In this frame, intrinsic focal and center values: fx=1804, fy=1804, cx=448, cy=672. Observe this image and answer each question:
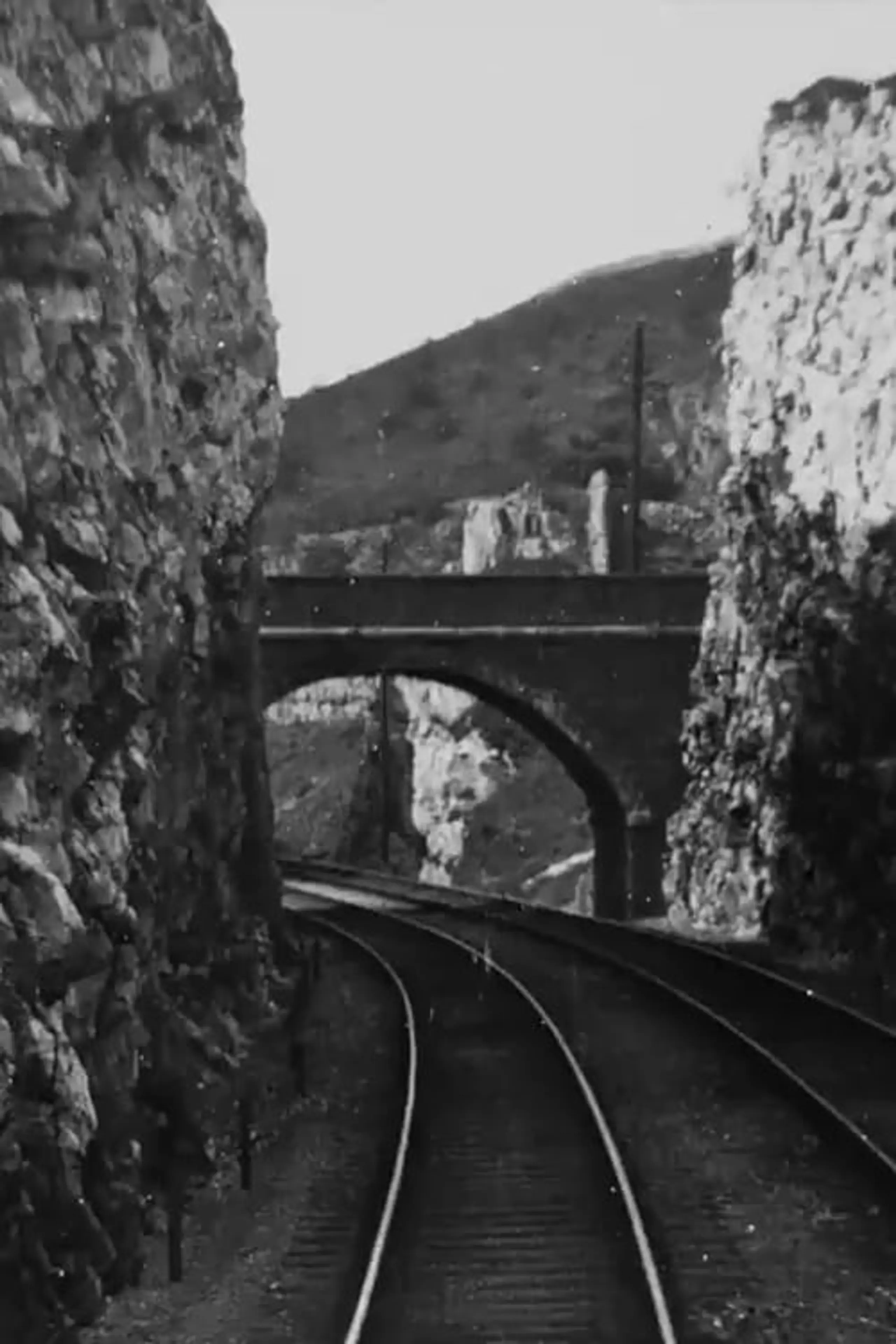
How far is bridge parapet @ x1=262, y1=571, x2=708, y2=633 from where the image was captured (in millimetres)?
36688

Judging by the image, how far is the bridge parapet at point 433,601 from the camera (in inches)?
1444

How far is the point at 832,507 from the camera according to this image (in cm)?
3038

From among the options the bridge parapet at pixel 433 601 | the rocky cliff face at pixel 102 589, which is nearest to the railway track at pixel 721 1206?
the rocky cliff face at pixel 102 589

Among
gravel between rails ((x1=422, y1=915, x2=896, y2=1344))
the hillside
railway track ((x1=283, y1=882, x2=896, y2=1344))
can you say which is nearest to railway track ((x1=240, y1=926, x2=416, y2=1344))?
railway track ((x1=283, y1=882, x2=896, y2=1344))

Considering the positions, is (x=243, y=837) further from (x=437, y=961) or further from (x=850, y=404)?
(x=850, y=404)

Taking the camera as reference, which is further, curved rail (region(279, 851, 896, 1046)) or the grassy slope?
the grassy slope

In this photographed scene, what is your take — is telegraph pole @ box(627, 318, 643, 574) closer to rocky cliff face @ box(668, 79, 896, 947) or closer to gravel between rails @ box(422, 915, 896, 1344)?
rocky cliff face @ box(668, 79, 896, 947)

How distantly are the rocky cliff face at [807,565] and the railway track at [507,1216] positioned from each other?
821cm

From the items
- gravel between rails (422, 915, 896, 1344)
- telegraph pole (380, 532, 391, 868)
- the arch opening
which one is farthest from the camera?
the arch opening

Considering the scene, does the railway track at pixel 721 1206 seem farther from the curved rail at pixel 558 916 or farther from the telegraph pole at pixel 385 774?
the telegraph pole at pixel 385 774

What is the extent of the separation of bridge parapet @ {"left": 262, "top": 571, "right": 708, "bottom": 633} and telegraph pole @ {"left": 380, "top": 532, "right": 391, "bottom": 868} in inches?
450

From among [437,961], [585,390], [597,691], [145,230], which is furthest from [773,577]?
→ [585,390]

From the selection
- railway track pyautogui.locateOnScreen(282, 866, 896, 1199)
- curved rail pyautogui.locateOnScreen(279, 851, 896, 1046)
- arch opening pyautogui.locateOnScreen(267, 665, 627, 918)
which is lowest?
railway track pyautogui.locateOnScreen(282, 866, 896, 1199)

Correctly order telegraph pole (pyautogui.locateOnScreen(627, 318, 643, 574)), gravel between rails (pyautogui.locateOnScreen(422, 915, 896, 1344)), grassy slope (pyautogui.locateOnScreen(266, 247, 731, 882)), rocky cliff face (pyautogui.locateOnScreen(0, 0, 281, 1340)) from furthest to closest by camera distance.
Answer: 1. grassy slope (pyautogui.locateOnScreen(266, 247, 731, 882))
2. telegraph pole (pyautogui.locateOnScreen(627, 318, 643, 574))
3. gravel between rails (pyautogui.locateOnScreen(422, 915, 896, 1344))
4. rocky cliff face (pyautogui.locateOnScreen(0, 0, 281, 1340))
